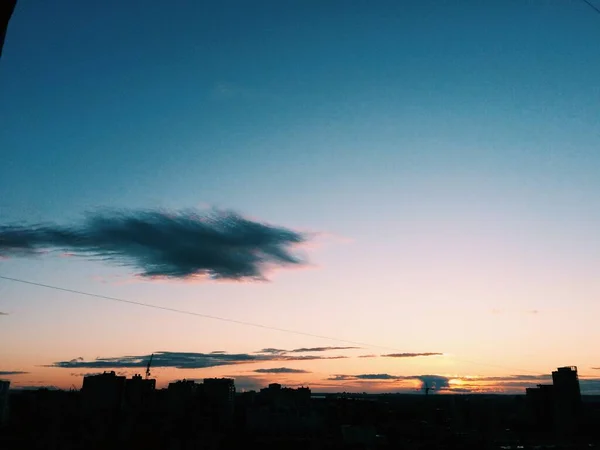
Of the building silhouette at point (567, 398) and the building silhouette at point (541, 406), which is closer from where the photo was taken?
the building silhouette at point (567, 398)

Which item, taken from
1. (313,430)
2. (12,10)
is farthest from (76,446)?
(12,10)

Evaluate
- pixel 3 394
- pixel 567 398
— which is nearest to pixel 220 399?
pixel 3 394

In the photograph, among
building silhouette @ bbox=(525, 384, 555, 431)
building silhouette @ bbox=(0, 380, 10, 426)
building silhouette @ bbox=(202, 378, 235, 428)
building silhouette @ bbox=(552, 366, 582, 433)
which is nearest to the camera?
building silhouette @ bbox=(0, 380, 10, 426)

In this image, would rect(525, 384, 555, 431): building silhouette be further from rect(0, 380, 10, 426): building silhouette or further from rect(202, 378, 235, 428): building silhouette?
rect(0, 380, 10, 426): building silhouette

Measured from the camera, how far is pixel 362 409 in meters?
128

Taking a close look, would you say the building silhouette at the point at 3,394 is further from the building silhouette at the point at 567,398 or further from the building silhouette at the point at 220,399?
the building silhouette at the point at 567,398

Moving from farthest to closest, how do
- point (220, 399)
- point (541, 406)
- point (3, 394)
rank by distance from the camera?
point (220, 399), point (541, 406), point (3, 394)

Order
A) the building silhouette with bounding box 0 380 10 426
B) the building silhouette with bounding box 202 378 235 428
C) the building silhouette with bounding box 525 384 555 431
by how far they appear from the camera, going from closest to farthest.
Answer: the building silhouette with bounding box 0 380 10 426 < the building silhouette with bounding box 525 384 555 431 < the building silhouette with bounding box 202 378 235 428

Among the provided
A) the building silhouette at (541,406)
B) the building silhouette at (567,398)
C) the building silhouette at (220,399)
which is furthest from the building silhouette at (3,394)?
the building silhouette at (541,406)

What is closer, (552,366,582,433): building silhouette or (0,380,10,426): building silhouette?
(0,380,10,426): building silhouette

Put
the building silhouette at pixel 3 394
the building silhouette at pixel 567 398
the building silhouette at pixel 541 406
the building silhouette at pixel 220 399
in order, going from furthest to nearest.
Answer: the building silhouette at pixel 220 399
the building silhouette at pixel 541 406
the building silhouette at pixel 567 398
the building silhouette at pixel 3 394

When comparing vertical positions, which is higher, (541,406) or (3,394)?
(3,394)

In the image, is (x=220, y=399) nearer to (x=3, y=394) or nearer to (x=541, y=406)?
(x=3, y=394)

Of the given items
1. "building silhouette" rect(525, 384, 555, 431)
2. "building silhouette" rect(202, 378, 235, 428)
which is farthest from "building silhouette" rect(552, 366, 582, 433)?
"building silhouette" rect(202, 378, 235, 428)
